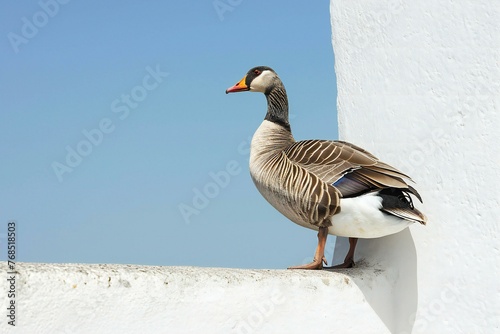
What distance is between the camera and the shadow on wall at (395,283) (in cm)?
→ 503

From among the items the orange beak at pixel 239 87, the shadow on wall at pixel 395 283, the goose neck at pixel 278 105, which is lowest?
the shadow on wall at pixel 395 283

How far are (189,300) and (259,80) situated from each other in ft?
7.56

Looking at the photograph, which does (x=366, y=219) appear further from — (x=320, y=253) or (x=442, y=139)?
(x=442, y=139)

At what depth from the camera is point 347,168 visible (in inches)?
189

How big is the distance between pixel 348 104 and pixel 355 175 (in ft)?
3.49

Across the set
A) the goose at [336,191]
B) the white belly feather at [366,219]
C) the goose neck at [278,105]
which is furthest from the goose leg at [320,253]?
the goose neck at [278,105]

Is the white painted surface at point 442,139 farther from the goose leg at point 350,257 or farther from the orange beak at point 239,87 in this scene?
the orange beak at point 239,87

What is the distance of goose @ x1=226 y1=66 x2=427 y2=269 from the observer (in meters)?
4.71

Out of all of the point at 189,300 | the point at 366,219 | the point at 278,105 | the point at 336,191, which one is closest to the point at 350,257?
the point at 366,219

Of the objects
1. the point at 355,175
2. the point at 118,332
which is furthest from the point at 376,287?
the point at 118,332

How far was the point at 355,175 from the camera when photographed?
4.76 m

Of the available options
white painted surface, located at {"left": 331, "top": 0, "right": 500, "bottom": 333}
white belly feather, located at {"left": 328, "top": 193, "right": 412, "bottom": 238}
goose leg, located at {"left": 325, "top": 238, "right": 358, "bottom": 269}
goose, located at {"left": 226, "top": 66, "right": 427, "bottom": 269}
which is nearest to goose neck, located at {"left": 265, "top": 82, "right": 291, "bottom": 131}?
goose, located at {"left": 226, "top": 66, "right": 427, "bottom": 269}

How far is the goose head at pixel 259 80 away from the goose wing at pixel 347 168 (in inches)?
35.3

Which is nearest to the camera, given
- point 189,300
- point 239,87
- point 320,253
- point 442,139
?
point 189,300
